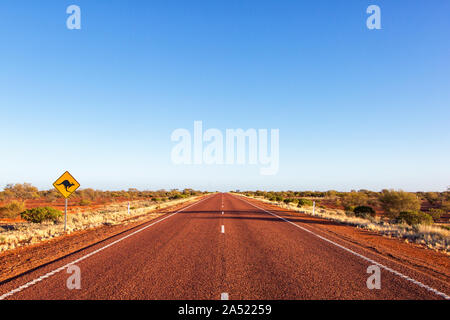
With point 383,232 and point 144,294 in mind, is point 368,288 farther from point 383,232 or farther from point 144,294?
point 383,232

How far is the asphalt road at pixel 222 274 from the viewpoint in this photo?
4047 millimetres

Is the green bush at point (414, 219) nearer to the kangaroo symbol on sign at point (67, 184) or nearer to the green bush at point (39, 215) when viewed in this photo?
the kangaroo symbol on sign at point (67, 184)

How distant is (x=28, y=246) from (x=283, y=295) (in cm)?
896

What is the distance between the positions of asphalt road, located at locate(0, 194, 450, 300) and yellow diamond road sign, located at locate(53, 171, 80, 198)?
207 inches

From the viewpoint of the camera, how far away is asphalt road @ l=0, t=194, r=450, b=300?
405cm

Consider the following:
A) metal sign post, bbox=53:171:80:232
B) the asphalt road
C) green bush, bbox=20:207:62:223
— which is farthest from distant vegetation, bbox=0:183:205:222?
the asphalt road

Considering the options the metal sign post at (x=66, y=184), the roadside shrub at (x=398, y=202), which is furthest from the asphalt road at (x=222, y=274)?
the roadside shrub at (x=398, y=202)

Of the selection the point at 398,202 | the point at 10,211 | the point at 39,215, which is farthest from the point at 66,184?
the point at 398,202

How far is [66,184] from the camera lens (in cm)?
1165

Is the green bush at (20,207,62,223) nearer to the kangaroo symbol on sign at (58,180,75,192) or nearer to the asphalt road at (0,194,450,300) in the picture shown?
the kangaroo symbol on sign at (58,180,75,192)

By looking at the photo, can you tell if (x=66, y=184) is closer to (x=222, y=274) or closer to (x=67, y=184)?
(x=67, y=184)
